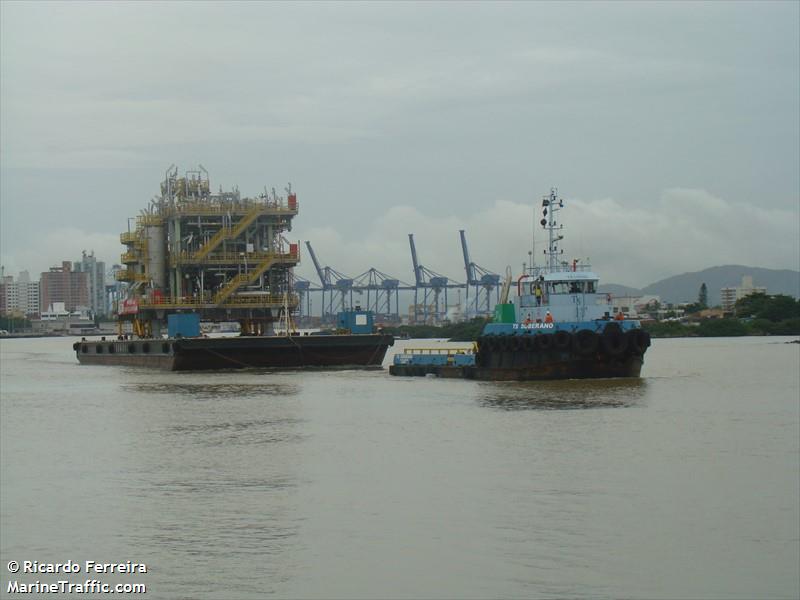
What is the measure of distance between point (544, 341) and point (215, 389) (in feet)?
44.3

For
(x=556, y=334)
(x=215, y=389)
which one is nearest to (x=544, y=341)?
(x=556, y=334)

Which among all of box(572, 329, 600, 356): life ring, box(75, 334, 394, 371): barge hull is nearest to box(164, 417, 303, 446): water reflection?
box(572, 329, 600, 356): life ring

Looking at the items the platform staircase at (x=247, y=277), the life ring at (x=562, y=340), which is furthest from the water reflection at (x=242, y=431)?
the platform staircase at (x=247, y=277)

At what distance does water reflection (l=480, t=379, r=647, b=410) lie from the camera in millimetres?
34438

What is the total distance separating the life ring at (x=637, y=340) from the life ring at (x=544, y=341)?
9.38ft

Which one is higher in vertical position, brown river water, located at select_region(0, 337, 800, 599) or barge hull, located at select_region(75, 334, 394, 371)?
barge hull, located at select_region(75, 334, 394, 371)

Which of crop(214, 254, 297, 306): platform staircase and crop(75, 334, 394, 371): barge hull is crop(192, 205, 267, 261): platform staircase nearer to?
crop(214, 254, 297, 306): platform staircase

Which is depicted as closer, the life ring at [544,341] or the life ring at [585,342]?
the life ring at [585,342]

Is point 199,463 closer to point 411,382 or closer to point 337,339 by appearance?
point 411,382

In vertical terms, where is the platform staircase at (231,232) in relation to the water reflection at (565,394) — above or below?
above

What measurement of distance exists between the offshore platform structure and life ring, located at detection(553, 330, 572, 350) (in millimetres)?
22767

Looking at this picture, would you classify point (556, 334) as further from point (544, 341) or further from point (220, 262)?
point (220, 262)

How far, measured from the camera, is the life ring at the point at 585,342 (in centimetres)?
4100

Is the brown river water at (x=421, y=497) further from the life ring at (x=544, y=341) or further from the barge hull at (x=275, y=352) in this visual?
the barge hull at (x=275, y=352)
